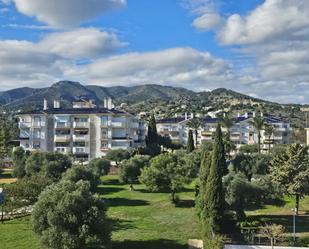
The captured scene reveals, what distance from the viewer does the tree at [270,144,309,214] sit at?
158 ft

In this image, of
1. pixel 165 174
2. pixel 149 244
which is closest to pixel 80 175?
pixel 165 174

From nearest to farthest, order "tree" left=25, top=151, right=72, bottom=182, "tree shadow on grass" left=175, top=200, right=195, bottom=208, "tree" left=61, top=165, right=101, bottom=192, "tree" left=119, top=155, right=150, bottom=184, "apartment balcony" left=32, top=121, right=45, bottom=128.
→ "tree shadow on grass" left=175, top=200, right=195, bottom=208 → "tree" left=61, top=165, right=101, bottom=192 → "tree" left=25, top=151, right=72, bottom=182 → "tree" left=119, top=155, right=150, bottom=184 → "apartment balcony" left=32, top=121, right=45, bottom=128

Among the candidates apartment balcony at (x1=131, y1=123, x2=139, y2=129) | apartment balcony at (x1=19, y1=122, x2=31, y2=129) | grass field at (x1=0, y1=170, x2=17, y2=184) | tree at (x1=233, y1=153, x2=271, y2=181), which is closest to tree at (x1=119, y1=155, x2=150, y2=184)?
tree at (x1=233, y1=153, x2=271, y2=181)

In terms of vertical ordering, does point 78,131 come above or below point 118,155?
above

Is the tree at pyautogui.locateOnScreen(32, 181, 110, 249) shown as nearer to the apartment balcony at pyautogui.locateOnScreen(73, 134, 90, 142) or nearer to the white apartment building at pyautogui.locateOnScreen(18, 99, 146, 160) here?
the white apartment building at pyautogui.locateOnScreen(18, 99, 146, 160)

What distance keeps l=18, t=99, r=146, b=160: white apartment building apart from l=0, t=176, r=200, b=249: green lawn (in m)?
36.7

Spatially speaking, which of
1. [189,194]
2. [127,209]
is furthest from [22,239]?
[189,194]

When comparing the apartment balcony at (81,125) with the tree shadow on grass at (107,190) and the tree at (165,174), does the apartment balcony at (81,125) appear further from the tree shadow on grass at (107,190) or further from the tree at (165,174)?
the tree at (165,174)

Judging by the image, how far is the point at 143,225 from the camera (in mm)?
44438

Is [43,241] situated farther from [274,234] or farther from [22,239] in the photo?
[274,234]

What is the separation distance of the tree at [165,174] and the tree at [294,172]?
11.4 meters

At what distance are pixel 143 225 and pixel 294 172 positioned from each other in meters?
17.1

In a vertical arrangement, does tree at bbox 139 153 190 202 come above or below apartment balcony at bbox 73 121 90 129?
below

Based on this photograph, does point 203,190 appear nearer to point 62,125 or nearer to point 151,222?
point 151,222
